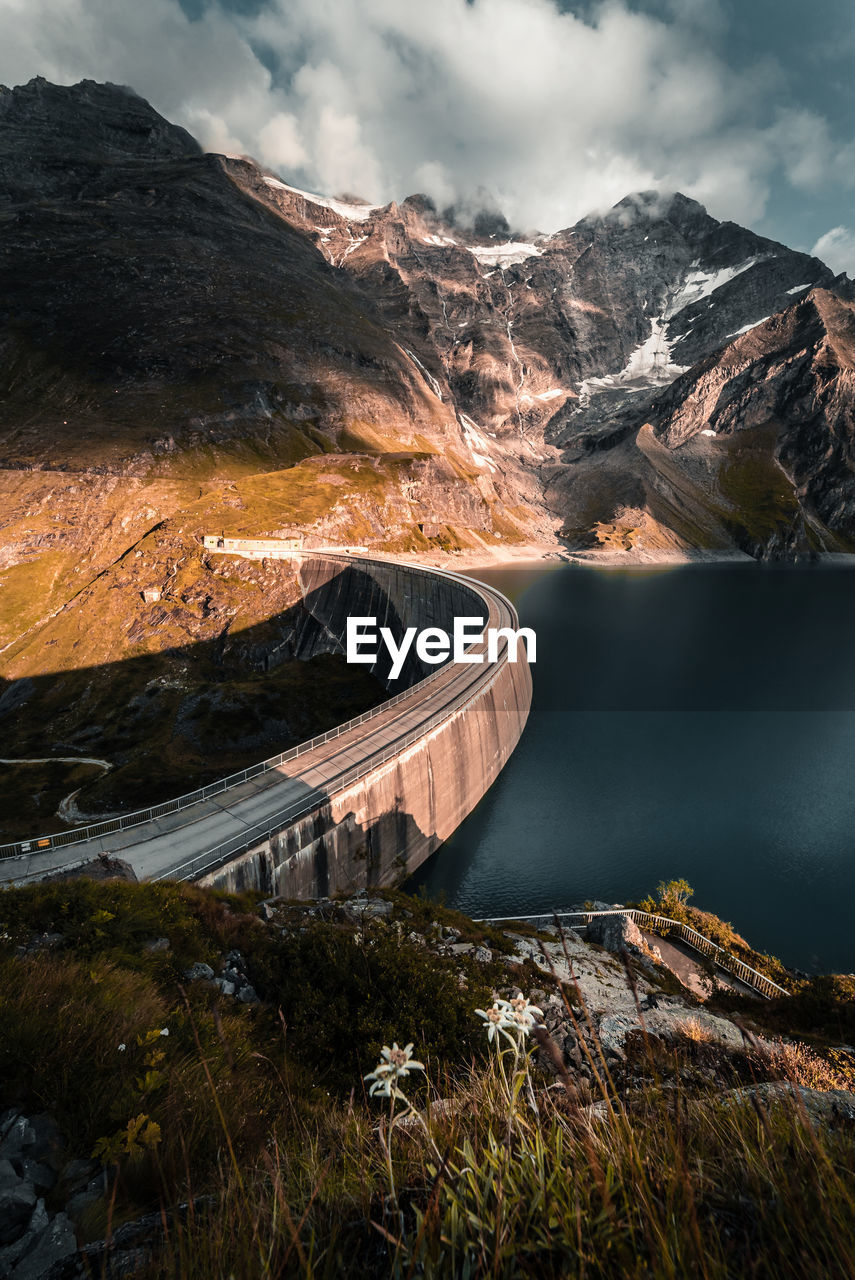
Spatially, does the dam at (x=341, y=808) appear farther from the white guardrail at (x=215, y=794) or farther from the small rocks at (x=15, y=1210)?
the small rocks at (x=15, y=1210)

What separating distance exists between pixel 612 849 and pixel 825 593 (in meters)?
141

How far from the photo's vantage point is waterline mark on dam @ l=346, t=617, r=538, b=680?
5591 centimetres

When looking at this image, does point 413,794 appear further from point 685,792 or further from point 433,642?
point 433,642

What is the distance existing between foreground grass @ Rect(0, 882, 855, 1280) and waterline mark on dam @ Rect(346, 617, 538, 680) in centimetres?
4776

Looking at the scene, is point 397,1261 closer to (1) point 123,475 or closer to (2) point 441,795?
(2) point 441,795

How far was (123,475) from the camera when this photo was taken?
415 feet

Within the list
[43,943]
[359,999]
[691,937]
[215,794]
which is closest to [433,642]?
[215,794]

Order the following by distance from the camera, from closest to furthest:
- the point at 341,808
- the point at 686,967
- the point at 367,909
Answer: the point at 367,909 < the point at 686,967 < the point at 341,808

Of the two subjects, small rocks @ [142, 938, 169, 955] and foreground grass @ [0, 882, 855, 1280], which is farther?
small rocks @ [142, 938, 169, 955]

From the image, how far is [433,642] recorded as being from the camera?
2761 inches

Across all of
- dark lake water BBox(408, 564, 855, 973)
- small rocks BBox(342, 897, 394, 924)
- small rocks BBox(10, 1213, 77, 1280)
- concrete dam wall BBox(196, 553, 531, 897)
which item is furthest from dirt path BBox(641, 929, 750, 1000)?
small rocks BBox(10, 1213, 77, 1280)

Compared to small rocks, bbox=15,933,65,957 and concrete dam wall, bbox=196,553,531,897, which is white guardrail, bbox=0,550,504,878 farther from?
small rocks, bbox=15,933,65,957

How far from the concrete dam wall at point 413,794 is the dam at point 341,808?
8cm

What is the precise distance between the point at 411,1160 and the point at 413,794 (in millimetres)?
32580
